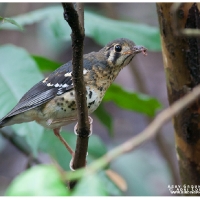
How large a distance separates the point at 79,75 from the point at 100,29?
1260 mm

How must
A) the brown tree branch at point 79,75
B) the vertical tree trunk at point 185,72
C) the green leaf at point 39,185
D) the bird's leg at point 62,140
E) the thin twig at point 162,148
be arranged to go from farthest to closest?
1. the thin twig at point 162,148
2. the bird's leg at point 62,140
3. the vertical tree trunk at point 185,72
4. the brown tree branch at point 79,75
5. the green leaf at point 39,185

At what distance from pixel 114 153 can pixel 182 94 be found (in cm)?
148

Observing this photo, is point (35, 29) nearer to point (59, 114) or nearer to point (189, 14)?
point (59, 114)

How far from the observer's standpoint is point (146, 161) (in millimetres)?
4078

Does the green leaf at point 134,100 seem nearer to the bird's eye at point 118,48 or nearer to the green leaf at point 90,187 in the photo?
the bird's eye at point 118,48

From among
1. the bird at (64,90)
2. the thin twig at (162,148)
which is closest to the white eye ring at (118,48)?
the bird at (64,90)

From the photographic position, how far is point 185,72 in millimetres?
1949

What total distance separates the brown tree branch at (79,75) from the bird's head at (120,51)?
627 mm

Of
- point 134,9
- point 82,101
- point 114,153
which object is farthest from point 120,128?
point 114,153

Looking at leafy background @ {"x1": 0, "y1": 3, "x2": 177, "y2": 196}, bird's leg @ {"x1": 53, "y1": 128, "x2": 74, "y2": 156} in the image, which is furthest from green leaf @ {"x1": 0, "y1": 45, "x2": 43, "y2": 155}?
bird's leg @ {"x1": 53, "y1": 128, "x2": 74, "y2": 156}

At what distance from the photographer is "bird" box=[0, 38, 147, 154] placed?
7.04 feet

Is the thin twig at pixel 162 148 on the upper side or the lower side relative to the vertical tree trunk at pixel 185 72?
lower

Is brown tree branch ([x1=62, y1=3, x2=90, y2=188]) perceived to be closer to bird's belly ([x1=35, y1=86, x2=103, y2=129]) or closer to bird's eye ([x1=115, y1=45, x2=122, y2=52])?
bird's belly ([x1=35, y1=86, x2=103, y2=129])

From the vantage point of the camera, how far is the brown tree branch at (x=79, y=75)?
3.64 feet
